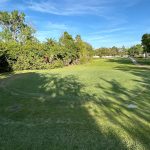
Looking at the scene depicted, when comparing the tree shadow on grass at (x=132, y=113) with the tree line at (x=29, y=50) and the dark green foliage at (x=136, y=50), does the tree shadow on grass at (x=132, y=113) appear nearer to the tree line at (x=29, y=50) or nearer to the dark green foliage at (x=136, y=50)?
the tree line at (x=29, y=50)

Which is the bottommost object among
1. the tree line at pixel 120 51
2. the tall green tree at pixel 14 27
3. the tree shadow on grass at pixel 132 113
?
the tree line at pixel 120 51

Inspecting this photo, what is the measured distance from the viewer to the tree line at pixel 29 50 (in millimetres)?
24516

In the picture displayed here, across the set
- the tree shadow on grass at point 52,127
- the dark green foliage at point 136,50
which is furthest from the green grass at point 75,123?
the dark green foliage at point 136,50

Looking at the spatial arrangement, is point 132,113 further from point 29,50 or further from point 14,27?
point 14,27

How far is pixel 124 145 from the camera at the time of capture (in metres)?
4.29

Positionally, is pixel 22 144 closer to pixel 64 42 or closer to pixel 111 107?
pixel 111 107

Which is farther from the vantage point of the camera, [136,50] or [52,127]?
[136,50]

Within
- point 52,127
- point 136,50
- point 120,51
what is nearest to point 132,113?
point 52,127

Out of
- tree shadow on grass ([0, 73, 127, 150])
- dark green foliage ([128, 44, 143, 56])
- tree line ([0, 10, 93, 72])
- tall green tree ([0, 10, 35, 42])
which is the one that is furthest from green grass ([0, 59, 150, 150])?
dark green foliage ([128, 44, 143, 56])

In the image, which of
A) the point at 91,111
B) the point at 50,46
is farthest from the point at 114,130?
the point at 50,46

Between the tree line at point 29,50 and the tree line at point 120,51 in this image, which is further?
the tree line at point 120,51

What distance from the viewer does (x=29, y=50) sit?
26406mm

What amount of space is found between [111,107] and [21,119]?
2.85 metres

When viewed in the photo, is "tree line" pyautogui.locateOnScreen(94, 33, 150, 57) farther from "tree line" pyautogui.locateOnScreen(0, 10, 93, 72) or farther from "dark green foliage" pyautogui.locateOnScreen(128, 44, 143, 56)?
"tree line" pyautogui.locateOnScreen(0, 10, 93, 72)
